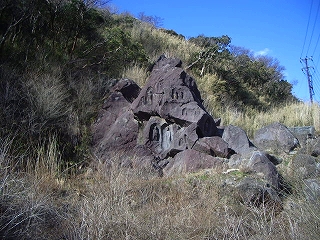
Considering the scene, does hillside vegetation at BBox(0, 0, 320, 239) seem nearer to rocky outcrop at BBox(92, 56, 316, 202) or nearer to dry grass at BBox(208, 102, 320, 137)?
dry grass at BBox(208, 102, 320, 137)

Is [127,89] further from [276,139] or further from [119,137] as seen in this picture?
[276,139]

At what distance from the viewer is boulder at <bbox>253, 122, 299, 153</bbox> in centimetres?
915

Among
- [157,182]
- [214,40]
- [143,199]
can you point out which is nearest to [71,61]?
[157,182]

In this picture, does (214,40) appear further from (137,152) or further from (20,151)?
(20,151)

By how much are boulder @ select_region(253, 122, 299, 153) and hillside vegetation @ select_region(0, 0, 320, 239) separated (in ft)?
7.47

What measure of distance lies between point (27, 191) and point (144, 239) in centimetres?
169

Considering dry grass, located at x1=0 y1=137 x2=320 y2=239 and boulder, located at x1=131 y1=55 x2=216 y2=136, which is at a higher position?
boulder, located at x1=131 y1=55 x2=216 y2=136

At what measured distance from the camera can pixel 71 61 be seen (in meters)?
10.6

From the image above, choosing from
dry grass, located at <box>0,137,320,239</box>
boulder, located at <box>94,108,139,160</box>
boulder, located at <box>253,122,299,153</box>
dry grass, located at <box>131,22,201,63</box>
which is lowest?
dry grass, located at <box>0,137,320,239</box>

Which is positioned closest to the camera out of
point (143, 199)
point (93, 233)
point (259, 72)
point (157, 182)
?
point (93, 233)

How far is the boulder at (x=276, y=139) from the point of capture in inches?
360

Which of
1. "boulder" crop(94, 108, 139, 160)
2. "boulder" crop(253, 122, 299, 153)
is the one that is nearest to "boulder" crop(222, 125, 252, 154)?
"boulder" crop(253, 122, 299, 153)

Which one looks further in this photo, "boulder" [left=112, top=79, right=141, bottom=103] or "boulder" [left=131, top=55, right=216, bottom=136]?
"boulder" [left=112, top=79, right=141, bottom=103]

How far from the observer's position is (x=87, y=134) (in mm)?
8664
